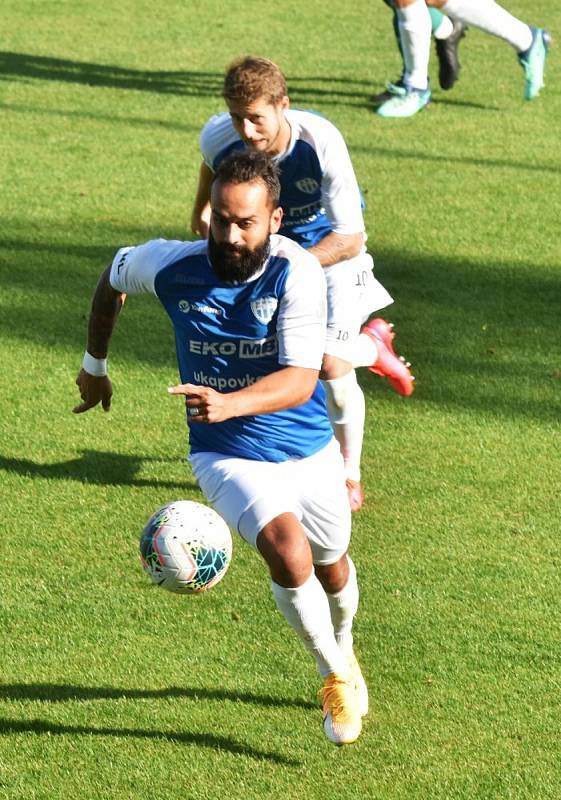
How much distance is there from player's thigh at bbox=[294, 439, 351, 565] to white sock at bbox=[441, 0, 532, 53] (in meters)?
9.11

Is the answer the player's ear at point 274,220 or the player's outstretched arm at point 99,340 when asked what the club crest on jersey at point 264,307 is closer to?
the player's ear at point 274,220

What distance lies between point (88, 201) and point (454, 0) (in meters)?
4.54

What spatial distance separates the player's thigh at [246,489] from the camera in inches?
182

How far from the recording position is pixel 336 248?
6172 millimetres

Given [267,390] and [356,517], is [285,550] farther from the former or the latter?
[356,517]

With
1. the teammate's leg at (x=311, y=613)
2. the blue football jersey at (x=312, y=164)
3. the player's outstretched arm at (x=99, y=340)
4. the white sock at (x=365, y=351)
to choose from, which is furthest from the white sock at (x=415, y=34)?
the teammate's leg at (x=311, y=613)

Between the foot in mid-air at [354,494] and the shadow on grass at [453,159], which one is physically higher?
the foot in mid-air at [354,494]

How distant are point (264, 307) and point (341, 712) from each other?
146 cm

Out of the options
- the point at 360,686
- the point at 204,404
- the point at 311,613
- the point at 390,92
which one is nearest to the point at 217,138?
the point at 204,404

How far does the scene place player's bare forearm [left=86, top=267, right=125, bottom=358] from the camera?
529 cm

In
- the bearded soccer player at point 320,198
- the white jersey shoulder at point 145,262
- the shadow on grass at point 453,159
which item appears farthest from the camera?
the shadow on grass at point 453,159

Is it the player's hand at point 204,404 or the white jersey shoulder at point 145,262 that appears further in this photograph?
the white jersey shoulder at point 145,262

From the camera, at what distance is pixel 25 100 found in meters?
13.5

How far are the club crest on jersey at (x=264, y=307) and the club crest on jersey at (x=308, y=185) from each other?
1594 mm
